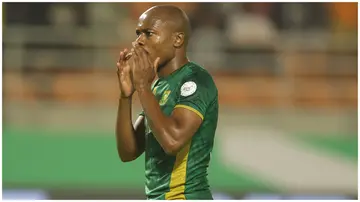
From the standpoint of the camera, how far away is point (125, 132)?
11.0 ft

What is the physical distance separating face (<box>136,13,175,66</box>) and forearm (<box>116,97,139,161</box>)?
0.19 metres

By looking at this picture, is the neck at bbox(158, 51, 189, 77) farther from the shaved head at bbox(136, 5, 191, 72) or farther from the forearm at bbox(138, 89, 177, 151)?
the forearm at bbox(138, 89, 177, 151)

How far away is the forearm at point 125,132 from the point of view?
326cm

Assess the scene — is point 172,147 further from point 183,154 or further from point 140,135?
point 140,135

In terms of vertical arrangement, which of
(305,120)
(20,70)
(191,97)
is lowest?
(191,97)

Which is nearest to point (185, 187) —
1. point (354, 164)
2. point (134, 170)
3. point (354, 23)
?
point (134, 170)

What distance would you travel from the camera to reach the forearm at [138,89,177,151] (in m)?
3.08

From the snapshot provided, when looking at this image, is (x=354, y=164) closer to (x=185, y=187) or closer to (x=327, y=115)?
(x=327, y=115)

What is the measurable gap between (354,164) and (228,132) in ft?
3.72

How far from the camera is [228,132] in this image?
8.37m

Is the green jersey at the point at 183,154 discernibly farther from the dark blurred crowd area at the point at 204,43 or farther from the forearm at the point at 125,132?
the dark blurred crowd area at the point at 204,43

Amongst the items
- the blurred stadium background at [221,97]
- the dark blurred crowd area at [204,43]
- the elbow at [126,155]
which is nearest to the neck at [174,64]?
the elbow at [126,155]

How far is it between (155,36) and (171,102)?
0.77 feet

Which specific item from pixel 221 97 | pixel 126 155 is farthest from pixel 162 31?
pixel 221 97
